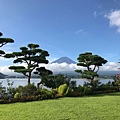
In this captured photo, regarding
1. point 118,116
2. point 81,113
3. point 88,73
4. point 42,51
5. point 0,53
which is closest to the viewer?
point 118,116

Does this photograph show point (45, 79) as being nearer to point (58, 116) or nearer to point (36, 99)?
point (36, 99)

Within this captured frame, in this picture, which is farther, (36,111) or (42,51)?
(42,51)

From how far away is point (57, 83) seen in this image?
38.5 ft

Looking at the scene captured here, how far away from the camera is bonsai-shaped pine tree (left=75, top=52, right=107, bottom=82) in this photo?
49.0 ft

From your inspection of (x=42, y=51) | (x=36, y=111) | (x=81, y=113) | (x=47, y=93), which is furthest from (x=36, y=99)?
(x=42, y=51)

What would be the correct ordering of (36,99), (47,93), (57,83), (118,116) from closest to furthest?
1. (118,116)
2. (36,99)
3. (47,93)
4. (57,83)

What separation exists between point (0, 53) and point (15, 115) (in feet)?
18.7

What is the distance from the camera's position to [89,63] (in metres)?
15.8

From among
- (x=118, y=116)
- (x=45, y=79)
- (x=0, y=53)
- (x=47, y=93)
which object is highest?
(x=0, y=53)

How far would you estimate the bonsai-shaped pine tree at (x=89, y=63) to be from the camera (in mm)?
14944

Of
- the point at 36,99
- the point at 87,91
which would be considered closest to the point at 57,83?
the point at 87,91

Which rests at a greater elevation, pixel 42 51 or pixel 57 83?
pixel 42 51

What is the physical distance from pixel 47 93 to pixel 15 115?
367 centimetres

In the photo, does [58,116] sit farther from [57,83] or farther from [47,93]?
[57,83]
